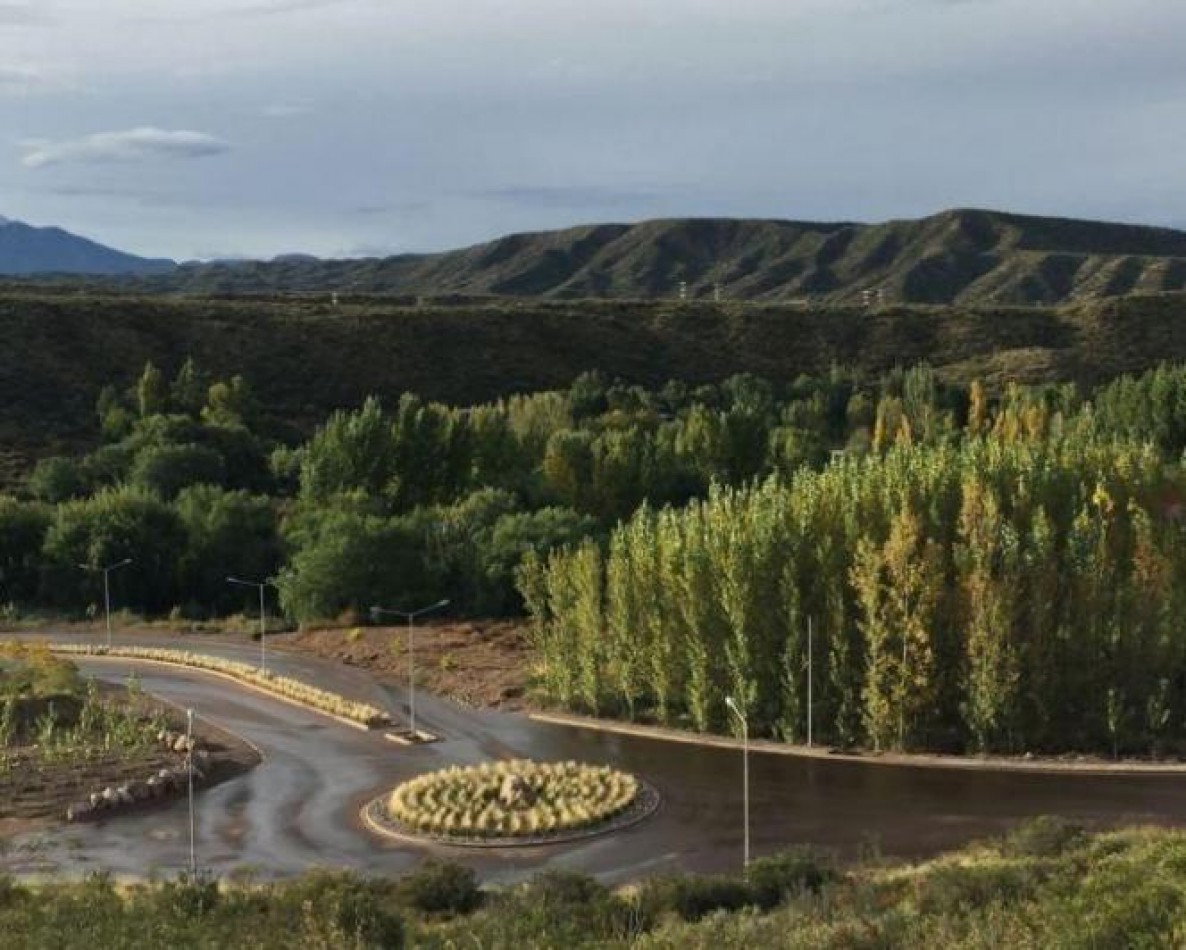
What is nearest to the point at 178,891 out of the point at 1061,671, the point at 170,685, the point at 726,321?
the point at 1061,671

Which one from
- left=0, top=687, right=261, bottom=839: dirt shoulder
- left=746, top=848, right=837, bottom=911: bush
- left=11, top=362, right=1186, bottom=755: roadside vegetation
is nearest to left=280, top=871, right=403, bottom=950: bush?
left=746, top=848, right=837, bottom=911: bush

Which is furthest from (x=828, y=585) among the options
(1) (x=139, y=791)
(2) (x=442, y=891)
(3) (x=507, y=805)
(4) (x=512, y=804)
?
(1) (x=139, y=791)

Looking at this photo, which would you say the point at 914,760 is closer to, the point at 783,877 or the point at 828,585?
the point at 828,585

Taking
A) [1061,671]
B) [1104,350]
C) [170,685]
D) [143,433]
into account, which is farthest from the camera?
[1104,350]

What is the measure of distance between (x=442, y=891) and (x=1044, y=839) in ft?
40.2

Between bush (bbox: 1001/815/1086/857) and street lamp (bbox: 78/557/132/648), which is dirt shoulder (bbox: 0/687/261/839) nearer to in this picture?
street lamp (bbox: 78/557/132/648)

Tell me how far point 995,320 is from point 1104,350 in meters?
13.4

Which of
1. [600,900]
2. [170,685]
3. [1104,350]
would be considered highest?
[1104,350]

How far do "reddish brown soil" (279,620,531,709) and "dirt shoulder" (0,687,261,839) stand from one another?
9.44 meters

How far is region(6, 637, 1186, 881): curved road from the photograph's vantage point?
3291cm

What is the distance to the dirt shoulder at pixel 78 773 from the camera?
37625mm

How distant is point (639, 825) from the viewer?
116ft

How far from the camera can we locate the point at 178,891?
24953 mm

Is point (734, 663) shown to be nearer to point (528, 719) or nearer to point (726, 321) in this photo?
point (528, 719)
